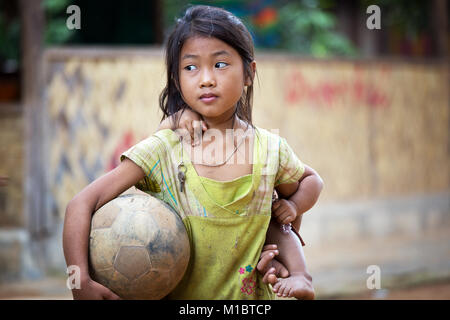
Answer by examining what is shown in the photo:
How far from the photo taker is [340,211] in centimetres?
862

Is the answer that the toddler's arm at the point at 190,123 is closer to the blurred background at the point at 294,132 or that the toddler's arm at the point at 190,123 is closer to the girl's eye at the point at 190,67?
the girl's eye at the point at 190,67

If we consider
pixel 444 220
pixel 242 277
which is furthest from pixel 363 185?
pixel 242 277

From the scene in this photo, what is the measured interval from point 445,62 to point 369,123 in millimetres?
1985

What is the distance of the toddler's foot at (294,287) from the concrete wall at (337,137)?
4185 millimetres

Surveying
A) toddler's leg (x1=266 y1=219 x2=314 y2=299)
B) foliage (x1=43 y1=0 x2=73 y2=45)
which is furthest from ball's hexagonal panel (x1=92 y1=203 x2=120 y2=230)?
foliage (x1=43 y1=0 x2=73 y2=45)

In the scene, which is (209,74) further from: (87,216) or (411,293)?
(411,293)

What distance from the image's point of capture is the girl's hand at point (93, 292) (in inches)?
92.2

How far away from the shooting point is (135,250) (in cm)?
237

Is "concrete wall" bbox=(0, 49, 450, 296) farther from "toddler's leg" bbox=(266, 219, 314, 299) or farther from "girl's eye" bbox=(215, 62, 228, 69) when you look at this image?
"girl's eye" bbox=(215, 62, 228, 69)

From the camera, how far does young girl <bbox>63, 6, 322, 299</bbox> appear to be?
2574 mm

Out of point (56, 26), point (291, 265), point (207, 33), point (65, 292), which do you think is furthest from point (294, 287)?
point (56, 26)

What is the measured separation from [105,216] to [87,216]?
0.27 feet

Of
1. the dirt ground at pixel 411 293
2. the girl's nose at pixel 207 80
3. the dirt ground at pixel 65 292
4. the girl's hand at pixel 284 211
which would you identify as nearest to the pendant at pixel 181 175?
the girl's nose at pixel 207 80

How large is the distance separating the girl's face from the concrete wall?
14.7 feet
